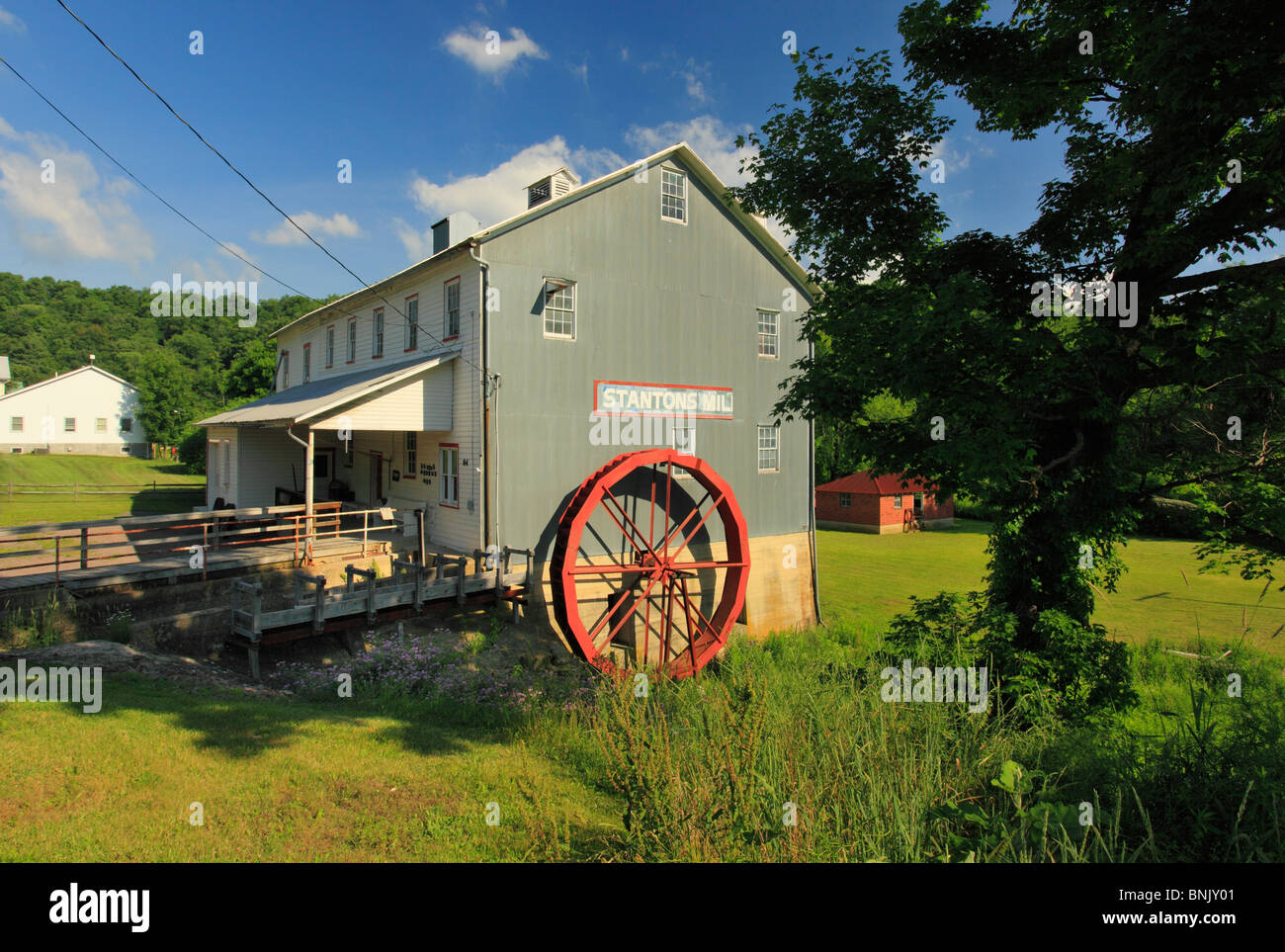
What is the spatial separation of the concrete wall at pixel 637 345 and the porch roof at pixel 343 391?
2.06 meters

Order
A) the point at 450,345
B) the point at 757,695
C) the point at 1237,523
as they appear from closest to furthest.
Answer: the point at 757,695, the point at 1237,523, the point at 450,345

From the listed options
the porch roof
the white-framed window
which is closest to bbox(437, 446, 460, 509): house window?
the porch roof

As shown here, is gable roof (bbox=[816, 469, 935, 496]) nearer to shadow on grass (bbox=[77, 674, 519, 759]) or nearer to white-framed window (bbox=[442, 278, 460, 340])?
white-framed window (bbox=[442, 278, 460, 340])

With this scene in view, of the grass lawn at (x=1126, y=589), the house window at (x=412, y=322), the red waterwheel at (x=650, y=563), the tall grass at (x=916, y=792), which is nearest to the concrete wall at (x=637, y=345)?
the red waterwheel at (x=650, y=563)

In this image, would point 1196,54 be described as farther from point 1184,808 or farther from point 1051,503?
point 1184,808

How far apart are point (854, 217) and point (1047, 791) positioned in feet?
28.6

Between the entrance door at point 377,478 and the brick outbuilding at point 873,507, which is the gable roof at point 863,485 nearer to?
the brick outbuilding at point 873,507

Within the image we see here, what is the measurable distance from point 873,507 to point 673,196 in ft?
92.0

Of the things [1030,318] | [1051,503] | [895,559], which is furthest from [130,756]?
[895,559]

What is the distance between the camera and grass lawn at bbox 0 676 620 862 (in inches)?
174

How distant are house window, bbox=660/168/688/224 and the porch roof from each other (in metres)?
6.65

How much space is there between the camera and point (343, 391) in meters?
14.8

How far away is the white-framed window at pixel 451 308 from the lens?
1526cm

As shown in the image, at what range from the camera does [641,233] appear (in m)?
16.8
